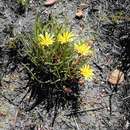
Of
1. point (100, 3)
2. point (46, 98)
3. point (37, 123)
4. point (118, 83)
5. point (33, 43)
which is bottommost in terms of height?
point (37, 123)

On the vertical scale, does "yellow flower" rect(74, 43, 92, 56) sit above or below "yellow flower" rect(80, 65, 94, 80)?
above

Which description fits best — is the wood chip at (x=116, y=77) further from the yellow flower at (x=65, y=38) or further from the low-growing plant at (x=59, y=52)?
the yellow flower at (x=65, y=38)

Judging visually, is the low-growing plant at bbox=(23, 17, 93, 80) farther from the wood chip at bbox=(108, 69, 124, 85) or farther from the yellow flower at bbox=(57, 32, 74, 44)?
the wood chip at bbox=(108, 69, 124, 85)

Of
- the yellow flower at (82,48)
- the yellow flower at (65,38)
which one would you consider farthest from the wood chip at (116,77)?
the yellow flower at (65,38)

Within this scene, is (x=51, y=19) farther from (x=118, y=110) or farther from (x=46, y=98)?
(x=118, y=110)

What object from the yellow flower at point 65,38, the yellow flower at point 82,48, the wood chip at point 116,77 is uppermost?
the yellow flower at point 65,38

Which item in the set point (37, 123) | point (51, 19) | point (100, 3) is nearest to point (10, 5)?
point (51, 19)

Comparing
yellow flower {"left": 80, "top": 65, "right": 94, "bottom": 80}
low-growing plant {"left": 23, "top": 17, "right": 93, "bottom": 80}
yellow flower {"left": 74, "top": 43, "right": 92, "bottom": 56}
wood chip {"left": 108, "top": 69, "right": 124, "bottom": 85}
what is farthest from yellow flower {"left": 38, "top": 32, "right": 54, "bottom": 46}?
wood chip {"left": 108, "top": 69, "right": 124, "bottom": 85}

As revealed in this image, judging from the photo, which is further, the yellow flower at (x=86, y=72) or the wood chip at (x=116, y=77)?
the wood chip at (x=116, y=77)
